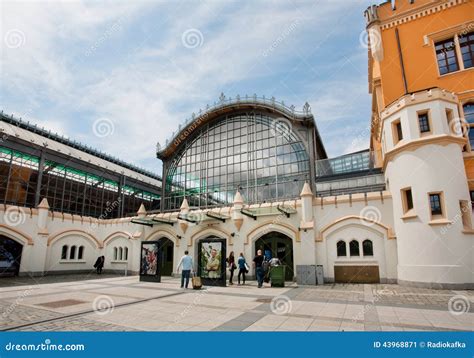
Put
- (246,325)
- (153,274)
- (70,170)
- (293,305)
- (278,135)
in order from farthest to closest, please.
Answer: (70,170) → (278,135) → (153,274) → (293,305) → (246,325)

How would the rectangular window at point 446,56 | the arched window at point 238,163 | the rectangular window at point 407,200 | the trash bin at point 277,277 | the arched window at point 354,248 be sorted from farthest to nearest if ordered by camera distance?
the arched window at point 238,163
the rectangular window at point 446,56
the arched window at point 354,248
the trash bin at point 277,277
the rectangular window at point 407,200

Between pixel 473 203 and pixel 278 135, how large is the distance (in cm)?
1605

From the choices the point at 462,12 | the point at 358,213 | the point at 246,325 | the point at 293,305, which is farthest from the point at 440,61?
the point at 246,325

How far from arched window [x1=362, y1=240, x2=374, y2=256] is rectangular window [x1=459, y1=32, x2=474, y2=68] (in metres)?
11.3

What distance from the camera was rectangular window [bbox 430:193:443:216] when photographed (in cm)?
1320

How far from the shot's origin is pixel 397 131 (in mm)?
15375

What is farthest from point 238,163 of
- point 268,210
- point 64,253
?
point 64,253

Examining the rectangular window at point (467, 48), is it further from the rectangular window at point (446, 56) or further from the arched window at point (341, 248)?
the arched window at point (341, 248)

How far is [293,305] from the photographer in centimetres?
930

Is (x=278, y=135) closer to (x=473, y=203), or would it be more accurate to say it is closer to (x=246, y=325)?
(x=473, y=203)

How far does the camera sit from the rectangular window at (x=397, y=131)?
15164 millimetres

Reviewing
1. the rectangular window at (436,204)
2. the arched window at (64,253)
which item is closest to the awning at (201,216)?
the arched window at (64,253)

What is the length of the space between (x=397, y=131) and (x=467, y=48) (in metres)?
6.59

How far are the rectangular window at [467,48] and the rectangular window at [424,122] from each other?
4764 millimetres
